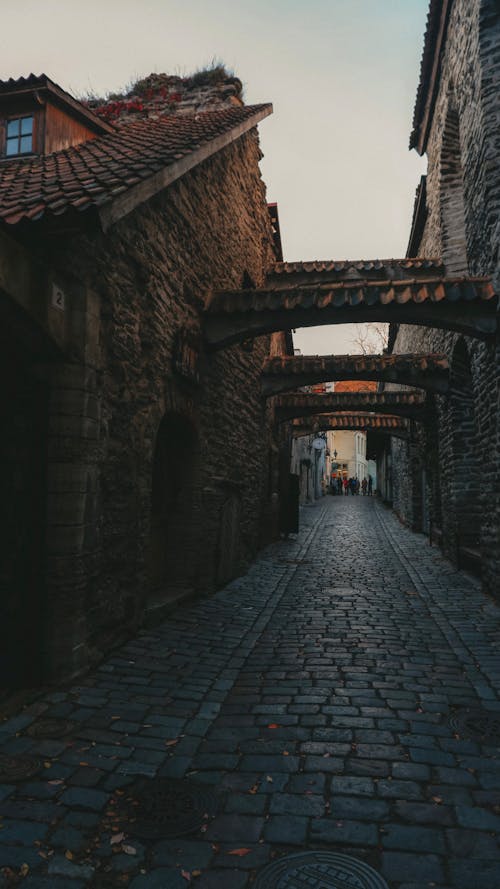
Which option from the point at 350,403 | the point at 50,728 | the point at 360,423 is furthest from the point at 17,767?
the point at 360,423

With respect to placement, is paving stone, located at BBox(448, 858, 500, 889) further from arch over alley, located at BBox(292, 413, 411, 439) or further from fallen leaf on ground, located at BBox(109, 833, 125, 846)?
arch over alley, located at BBox(292, 413, 411, 439)

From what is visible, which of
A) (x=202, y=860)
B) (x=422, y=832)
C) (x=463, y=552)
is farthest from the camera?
(x=463, y=552)

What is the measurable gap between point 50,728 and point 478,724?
280 cm

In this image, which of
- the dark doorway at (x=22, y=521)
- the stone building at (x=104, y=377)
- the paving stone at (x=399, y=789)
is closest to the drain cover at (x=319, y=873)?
the paving stone at (x=399, y=789)

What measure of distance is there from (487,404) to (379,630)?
11.7ft

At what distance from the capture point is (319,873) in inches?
92.7

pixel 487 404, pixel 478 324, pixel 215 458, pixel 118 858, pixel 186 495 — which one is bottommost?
pixel 118 858

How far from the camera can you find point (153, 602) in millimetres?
6695

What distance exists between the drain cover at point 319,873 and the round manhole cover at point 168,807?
48 centimetres

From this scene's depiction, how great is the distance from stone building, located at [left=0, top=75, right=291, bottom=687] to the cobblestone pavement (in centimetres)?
73

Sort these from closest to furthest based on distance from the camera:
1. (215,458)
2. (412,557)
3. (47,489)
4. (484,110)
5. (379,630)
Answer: (47,489), (379,630), (484,110), (215,458), (412,557)

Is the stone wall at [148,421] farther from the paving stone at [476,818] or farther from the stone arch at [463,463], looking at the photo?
the stone arch at [463,463]

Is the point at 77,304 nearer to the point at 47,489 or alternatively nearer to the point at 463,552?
the point at 47,489

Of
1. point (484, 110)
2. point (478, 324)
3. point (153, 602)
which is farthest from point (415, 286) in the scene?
point (153, 602)
